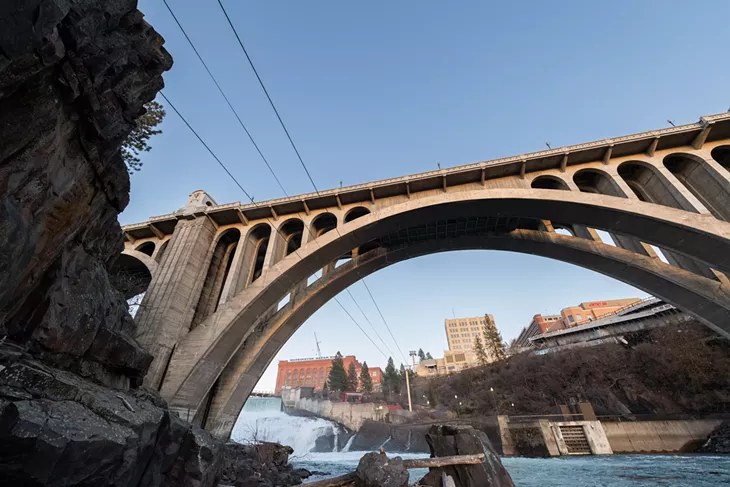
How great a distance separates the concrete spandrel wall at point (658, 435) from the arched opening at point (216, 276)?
28.7 meters

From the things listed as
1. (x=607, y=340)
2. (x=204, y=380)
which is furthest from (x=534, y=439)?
(x=204, y=380)

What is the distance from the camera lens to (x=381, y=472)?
5574mm

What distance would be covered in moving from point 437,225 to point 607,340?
34.3 metres

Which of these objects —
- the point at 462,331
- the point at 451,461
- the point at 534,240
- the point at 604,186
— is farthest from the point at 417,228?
the point at 462,331

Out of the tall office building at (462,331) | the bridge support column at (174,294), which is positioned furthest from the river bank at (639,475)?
the tall office building at (462,331)

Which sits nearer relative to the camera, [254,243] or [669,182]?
[669,182]

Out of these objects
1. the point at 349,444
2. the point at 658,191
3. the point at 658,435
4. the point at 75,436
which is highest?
the point at 658,191

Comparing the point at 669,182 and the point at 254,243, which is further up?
the point at 254,243

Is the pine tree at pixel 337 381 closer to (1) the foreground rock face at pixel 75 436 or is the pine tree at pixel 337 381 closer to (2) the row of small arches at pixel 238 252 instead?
(2) the row of small arches at pixel 238 252

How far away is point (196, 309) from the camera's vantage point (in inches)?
555

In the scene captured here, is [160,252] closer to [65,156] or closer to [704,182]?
[65,156]

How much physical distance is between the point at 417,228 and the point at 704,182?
13143mm

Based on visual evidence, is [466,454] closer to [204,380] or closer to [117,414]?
[117,414]

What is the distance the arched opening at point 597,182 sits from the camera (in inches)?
558
